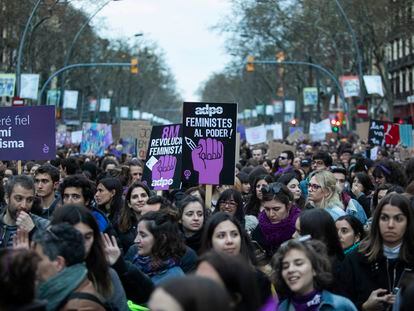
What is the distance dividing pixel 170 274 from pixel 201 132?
12.3ft

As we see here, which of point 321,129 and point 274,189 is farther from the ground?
point 321,129

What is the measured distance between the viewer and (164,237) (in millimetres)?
6504

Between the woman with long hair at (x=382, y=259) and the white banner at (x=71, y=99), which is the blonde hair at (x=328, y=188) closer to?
the woman with long hair at (x=382, y=259)

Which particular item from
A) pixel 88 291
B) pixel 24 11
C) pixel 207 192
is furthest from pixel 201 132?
pixel 24 11

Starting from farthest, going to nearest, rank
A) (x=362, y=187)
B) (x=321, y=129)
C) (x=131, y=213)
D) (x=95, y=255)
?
(x=321, y=129) < (x=362, y=187) < (x=131, y=213) < (x=95, y=255)

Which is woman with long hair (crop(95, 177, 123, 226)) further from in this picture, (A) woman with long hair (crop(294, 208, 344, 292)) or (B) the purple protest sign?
(A) woman with long hair (crop(294, 208, 344, 292))

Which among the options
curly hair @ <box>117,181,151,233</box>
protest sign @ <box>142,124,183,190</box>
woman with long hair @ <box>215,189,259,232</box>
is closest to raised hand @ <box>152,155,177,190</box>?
protest sign @ <box>142,124,183,190</box>

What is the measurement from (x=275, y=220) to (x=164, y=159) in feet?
9.65

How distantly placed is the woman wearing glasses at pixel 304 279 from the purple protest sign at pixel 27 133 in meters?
5.93

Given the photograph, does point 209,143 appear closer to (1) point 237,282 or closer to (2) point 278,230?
(2) point 278,230

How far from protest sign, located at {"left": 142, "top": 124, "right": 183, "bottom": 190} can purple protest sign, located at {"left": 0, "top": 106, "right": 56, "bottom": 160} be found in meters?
1.13

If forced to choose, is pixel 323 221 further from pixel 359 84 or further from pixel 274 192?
pixel 359 84

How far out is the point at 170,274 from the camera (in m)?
6.39

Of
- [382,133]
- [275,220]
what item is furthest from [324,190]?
[382,133]
